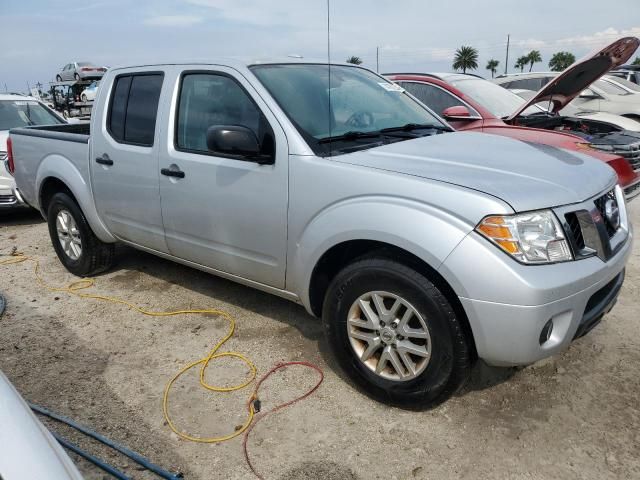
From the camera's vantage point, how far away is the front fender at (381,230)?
2355 mm

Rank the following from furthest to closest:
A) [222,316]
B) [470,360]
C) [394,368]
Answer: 1. [222,316]
2. [394,368]
3. [470,360]

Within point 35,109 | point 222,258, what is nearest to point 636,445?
point 222,258

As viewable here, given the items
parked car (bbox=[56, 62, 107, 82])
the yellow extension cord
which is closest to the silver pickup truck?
the yellow extension cord

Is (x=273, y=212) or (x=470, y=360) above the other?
(x=273, y=212)

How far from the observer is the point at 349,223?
2.66 m

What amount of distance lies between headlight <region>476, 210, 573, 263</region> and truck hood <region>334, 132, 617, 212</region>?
0.05 m

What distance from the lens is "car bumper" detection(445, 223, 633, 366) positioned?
7.30ft

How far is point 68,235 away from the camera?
488 cm

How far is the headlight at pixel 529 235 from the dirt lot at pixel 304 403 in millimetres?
913

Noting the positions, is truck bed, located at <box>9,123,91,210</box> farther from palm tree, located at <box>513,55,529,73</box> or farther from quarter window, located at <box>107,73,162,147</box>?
palm tree, located at <box>513,55,529,73</box>

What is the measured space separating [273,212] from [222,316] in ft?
4.21

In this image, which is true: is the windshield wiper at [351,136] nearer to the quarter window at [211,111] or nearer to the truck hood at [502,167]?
the truck hood at [502,167]

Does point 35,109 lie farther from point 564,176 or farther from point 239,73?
point 564,176

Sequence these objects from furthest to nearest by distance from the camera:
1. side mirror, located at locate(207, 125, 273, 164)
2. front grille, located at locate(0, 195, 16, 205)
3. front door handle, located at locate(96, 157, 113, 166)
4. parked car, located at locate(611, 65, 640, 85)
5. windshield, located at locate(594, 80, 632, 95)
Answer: parked car, located at locate(611, 65, 640, 85) → windshield, located at locate(594, 80, 632, 95) → front grille, located at locate(0, 195, 16, 205) → front door handle, located at locate(96, 157, 113, 166) → side mirror, located at locate(207, 125, 273, 164)
